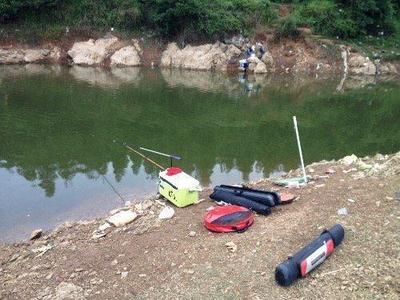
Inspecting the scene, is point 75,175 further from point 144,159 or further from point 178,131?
point 178,131

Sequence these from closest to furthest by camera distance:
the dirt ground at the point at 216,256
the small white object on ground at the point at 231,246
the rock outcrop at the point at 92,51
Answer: the dirt ground at the point at 216,256
the small white object on ground at the point at 231,246
the rock outcrop at the point at 92,51

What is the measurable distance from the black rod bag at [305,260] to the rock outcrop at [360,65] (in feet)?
85.5

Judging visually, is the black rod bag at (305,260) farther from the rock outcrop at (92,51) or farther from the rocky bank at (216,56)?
the rock outcrop at (92,51)

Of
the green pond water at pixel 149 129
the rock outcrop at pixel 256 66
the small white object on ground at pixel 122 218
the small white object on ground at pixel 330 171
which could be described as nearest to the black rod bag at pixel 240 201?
the small white object on ground at pixel 122 218

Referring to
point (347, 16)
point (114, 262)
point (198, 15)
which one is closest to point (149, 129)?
point (114, 262)

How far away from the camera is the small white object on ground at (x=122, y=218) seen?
9.19m

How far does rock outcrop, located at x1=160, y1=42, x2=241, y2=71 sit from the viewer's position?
3047cm

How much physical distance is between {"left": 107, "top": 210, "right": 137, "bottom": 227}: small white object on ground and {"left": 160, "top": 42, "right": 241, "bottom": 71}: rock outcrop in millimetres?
21909

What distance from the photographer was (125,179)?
12391mm

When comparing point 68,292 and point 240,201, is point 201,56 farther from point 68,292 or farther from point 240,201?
point 68,292

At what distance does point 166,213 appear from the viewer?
9.27 m

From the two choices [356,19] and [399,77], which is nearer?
[399,77]

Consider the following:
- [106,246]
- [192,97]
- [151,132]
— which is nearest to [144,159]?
[151,132]

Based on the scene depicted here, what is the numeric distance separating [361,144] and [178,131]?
6.35 m
